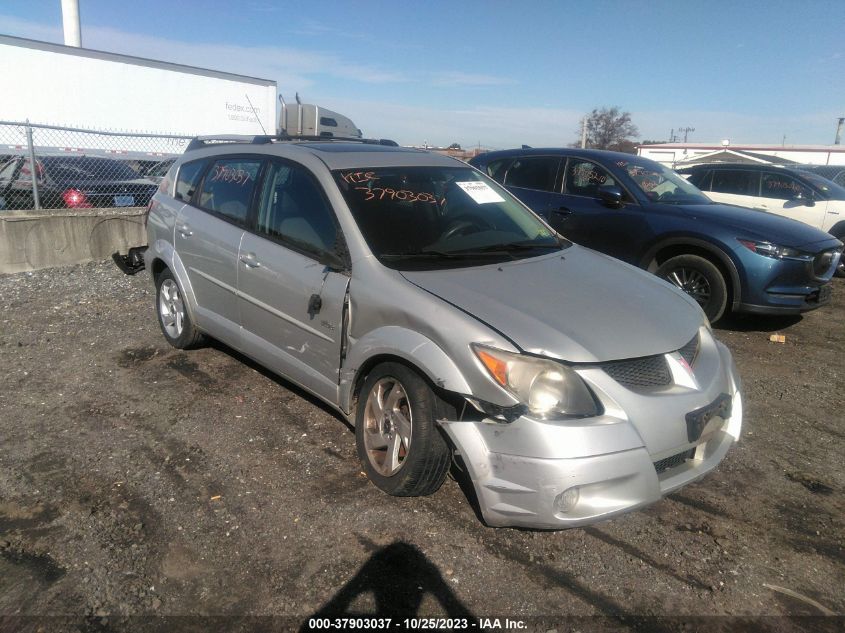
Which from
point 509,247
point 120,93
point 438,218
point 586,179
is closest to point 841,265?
point 586,179

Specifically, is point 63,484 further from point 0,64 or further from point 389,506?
point 0,64

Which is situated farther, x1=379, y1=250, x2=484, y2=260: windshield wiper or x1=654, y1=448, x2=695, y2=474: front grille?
x1=379, y1=250, x2=484, y2=260: windshield wiper

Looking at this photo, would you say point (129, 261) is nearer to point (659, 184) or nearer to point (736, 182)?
point (659, 184)

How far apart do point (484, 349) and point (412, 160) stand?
2.01 metres

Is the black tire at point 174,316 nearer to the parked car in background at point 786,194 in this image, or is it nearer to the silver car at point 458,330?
the silver car at point 458,330

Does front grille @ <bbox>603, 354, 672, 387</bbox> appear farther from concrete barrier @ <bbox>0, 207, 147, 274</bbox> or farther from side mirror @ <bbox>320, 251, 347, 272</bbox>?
concrete barrier @ <bbox>0, 207, 147, 274</bbox>

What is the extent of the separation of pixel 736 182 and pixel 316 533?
935cm

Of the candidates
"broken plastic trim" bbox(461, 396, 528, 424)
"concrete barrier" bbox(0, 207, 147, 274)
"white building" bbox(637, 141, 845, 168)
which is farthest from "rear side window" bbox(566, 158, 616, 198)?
"white building" bbox(637, 141, 845, 168)

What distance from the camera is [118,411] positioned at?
4352 millimetres

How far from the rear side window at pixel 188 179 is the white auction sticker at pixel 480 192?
2.14 metres

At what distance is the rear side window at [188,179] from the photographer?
5109mm

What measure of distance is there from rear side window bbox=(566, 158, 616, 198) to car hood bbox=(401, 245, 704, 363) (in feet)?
11.1

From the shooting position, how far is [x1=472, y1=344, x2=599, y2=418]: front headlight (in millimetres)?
2713

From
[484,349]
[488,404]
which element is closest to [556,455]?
[488,404]
